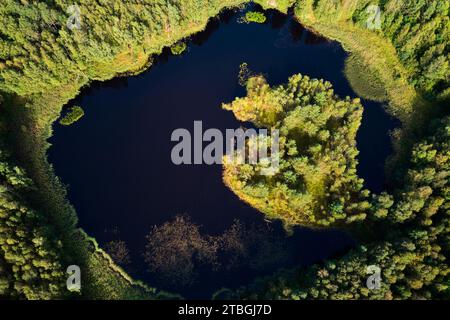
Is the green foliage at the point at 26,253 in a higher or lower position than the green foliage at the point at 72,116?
lower

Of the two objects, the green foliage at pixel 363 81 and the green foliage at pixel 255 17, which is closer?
the green foliage at pixel 363 81

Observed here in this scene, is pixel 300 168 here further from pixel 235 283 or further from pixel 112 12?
pixel 112 12

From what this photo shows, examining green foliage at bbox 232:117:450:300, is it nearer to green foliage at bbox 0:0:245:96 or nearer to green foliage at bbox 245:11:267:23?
green foliage at bbox 245:11:267:23

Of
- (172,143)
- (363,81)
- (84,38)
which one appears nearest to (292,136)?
(363,81)

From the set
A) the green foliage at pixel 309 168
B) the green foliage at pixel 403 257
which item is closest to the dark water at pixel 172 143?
the green foliage at pixel 309 168

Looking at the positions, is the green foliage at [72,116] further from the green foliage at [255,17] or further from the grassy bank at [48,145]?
the green foliage at [255,17]

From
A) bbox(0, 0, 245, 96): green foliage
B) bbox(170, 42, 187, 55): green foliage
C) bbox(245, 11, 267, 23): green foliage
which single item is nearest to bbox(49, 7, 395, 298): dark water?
bbox(245, 11, 267, 23): green foliage

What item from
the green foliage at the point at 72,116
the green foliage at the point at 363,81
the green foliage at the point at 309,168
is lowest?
the green foliage at the point at 309,168

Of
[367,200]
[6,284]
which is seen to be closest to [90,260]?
[6,284]
